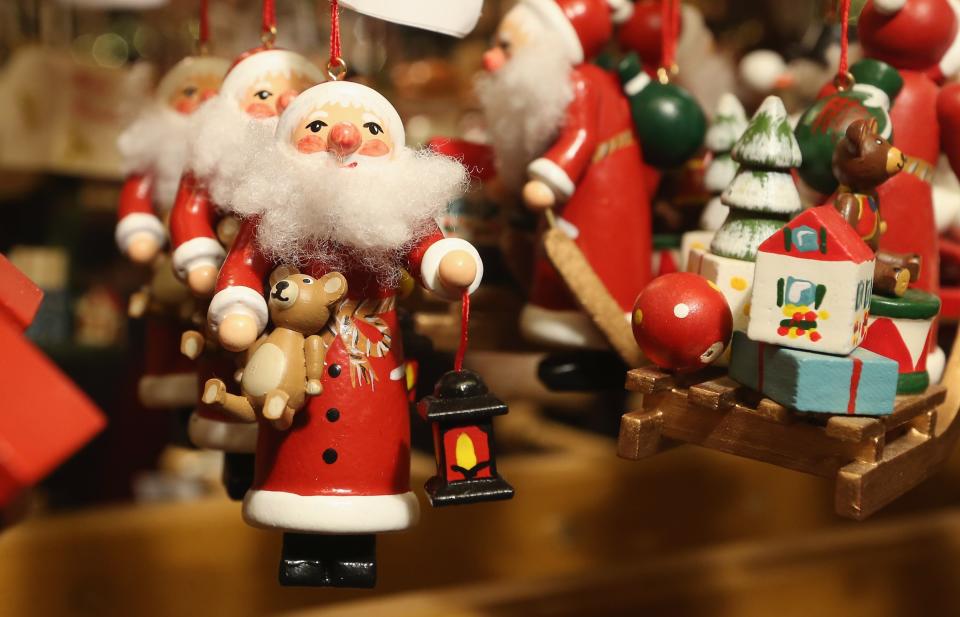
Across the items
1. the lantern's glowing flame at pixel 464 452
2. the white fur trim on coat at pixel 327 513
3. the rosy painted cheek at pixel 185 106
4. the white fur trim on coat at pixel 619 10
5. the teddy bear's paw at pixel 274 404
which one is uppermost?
the white fur trim on coat at pixel 619 10

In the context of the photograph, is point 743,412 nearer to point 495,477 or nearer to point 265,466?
point 495,477

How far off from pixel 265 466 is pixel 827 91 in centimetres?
63

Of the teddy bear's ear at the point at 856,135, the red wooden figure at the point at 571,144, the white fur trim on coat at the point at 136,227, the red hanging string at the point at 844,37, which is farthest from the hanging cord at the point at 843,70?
the white fur trim on coat at the point at 136,227

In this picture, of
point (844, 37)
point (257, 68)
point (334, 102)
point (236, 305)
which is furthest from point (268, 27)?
Result: point (844, 37)

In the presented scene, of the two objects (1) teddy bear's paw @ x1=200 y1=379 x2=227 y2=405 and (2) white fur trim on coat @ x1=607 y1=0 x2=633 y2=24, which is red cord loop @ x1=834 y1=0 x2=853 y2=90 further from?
(1) teddy bear's paw @ x1=200 y1=379 x2=227 y2=405

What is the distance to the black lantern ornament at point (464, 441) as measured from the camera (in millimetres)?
810

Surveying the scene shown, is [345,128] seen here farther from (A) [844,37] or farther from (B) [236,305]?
(A) [844,37]

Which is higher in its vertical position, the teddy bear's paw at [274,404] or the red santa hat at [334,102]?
the red santa hat at [334,102]

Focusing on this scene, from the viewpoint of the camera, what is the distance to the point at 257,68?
3.12ft

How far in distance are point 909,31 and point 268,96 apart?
60 centimetres

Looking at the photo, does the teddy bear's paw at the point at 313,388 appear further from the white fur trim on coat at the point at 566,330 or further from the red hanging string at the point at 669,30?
the red hanging string at the point at 669,30

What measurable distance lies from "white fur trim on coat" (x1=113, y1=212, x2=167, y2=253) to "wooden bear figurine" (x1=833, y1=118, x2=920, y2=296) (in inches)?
24.4

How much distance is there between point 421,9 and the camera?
928 mm

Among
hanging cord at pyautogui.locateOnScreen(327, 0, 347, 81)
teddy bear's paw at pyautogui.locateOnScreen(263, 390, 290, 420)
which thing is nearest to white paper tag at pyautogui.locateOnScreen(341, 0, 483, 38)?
hanging cord at pyautogui.locateOnScreen(327, 0, 347, 81)
